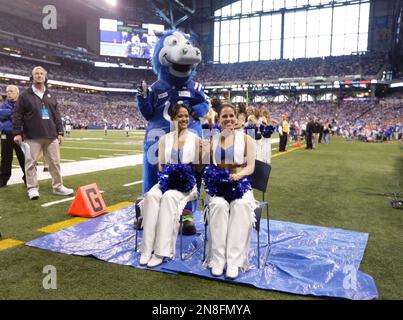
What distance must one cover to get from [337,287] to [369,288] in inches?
9.5

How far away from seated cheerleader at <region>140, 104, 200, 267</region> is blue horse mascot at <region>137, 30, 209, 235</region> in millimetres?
658

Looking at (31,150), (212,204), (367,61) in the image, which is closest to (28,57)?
(367,61)

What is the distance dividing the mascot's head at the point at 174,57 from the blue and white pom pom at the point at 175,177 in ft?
4.59

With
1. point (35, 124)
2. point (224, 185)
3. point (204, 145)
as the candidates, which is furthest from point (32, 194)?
point (224, 185)

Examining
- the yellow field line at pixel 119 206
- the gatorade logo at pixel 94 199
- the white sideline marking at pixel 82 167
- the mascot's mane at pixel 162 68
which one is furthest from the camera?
the white sideline marking at pixel 82 167

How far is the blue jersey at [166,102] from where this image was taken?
429cm

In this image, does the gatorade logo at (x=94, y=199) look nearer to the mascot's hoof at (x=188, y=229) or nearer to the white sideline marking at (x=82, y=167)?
the mascot's hoof at (x=188, y=229)

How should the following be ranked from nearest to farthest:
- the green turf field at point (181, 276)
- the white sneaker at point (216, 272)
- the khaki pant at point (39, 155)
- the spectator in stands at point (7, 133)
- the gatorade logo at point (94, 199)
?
1. the green turf field at point (181, 276)
2. the white sneaker at point (216, 272)
3. the gatorade logo at point (94, 199)
4. the khaki pant at point (39, 155)
5. the spectator in stands at point (7, 133)

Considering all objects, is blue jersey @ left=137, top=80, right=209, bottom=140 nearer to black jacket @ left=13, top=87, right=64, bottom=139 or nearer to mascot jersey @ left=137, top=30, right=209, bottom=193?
mascot jersey @ left=137, top=30, right=209, bottom=193

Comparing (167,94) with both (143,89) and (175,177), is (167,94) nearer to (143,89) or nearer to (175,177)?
(143,89)

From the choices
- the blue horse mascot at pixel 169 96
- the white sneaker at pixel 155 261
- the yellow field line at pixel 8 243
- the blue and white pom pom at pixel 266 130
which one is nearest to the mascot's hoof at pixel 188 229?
the blue horse mascot at pixel 169 96

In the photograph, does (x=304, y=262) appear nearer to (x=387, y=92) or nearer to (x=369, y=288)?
(x=369, y=288)

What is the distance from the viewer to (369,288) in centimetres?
278

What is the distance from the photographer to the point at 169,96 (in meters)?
4.37
